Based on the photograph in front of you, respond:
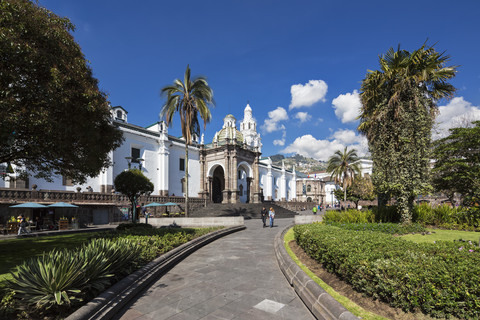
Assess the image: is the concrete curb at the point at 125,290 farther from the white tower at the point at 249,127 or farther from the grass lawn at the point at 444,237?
the white tower at the point at 249,127

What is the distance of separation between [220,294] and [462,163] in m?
17.6

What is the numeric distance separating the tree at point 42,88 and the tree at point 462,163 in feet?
63.6

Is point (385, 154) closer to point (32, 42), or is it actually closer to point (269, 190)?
point (32, 42)

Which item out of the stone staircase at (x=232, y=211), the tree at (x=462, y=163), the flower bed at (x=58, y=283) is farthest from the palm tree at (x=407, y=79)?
the stone staircase at (x=232, y=211)

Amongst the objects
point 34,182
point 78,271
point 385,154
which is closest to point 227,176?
point 34,182

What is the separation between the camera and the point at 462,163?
1566cm

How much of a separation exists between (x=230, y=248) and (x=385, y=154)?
1029cm

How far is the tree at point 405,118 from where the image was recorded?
1345cm

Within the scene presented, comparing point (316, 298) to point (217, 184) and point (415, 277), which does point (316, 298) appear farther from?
point (217, 184)

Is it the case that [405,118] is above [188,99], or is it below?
below

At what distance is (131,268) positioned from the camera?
645cm

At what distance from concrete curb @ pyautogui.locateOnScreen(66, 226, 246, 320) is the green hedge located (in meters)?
4.66

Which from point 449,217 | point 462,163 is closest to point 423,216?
point 449,217

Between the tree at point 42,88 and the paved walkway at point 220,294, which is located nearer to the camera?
the paved walkway at point 220,294
